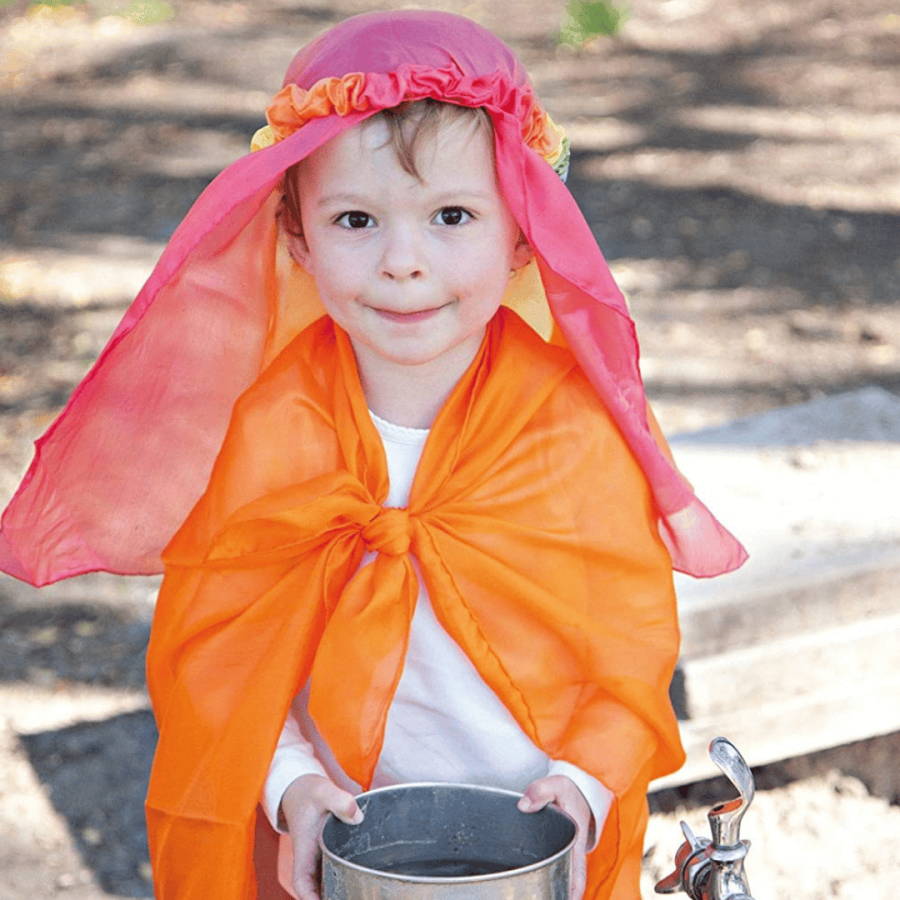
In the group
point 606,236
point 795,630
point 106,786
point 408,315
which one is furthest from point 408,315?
point 606,236

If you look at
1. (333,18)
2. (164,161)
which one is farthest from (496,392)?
(333,18)

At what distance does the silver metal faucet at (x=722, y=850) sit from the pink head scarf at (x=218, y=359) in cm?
37

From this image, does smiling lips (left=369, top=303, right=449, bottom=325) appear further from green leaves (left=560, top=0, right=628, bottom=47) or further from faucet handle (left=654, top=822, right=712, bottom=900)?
green leaves (left=560, top=0, right=628, bottom=47)

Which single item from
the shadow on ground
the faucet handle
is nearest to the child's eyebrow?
the faucet handle

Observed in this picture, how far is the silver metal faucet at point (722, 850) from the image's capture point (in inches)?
58.6

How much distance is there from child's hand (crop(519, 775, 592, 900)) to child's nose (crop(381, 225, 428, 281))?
23.8 inches

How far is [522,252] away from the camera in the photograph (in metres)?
1.77

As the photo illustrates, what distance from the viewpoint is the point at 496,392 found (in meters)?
1.75

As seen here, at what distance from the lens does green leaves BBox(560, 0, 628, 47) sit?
7.56 meters

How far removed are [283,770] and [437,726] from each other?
196 mm

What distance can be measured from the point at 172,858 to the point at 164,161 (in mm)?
4798

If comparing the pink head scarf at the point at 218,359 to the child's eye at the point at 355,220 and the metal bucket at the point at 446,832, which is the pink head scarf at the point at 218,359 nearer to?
the child's eye at the point at 355,220

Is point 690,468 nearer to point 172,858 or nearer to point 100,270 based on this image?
point 172,858

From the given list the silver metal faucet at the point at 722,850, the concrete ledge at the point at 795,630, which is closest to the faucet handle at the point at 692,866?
the silver metal faucet at the point at 722,850
